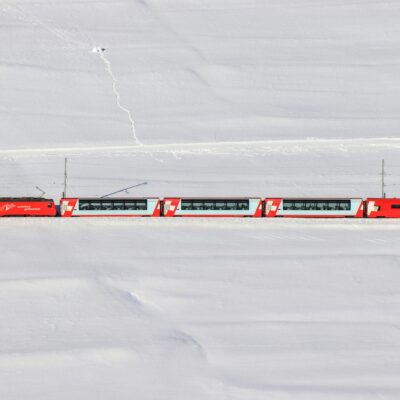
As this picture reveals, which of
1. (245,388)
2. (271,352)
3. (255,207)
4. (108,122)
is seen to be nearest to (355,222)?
(255,207)

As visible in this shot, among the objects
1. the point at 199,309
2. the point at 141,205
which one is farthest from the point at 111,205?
the point at 199,309

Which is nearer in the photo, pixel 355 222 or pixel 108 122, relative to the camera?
pixel 355 222

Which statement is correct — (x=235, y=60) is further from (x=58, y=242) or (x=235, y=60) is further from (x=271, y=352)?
(x=271, y=352)

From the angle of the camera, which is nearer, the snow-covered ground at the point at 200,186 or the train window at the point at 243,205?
the snow-covered ground at the point at 200,186

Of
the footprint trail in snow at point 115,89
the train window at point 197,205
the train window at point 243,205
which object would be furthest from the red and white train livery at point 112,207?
the footprint trail in snow at point 115,89

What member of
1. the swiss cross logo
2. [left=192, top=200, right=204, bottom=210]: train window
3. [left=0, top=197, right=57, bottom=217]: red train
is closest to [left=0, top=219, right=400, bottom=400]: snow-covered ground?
[left=0, top=197, right=57, bottom=217]: red train

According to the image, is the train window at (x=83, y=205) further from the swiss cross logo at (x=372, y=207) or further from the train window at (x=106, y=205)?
the swiss cross logo at (x=372, y=207)

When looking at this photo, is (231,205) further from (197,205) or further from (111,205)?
(111,205)
